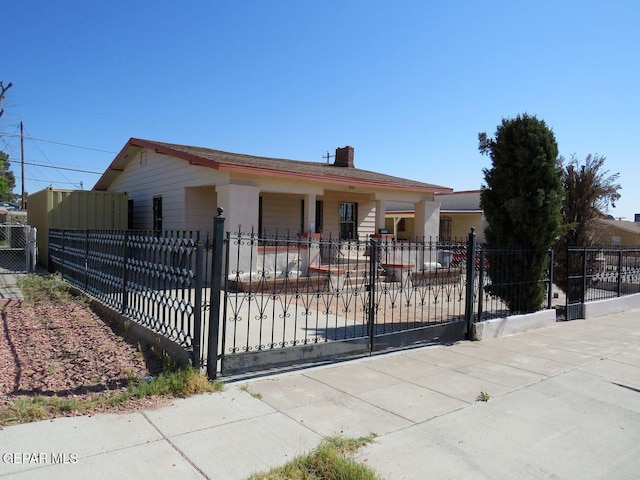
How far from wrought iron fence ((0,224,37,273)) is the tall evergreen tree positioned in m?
11.6

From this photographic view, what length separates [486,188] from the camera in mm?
9273

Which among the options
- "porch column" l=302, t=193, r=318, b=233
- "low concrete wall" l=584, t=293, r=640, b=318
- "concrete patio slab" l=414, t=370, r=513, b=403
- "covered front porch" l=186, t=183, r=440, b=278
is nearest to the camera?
"concrete patio slab" l=414, t=370, r=513, b=403

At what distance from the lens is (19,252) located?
1443 centimetres

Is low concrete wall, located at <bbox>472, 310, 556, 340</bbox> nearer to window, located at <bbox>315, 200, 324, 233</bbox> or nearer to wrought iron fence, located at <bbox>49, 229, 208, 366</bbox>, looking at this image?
wrought iron fence, located at <bbox>49, 229, 208, 366</bbox>

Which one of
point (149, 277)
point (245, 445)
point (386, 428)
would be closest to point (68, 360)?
point (149, 277)

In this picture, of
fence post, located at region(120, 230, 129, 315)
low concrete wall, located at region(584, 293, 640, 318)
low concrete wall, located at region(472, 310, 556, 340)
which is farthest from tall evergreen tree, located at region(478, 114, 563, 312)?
fence post, located at region(120, 230, 129, 315)

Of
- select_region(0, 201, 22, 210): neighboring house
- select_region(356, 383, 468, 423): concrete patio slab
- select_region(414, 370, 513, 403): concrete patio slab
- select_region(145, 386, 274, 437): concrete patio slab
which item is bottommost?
select_region(414, 370, 513, 403): concrete patio slab

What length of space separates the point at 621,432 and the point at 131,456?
4158 mm

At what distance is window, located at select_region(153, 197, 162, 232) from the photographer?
1551cm

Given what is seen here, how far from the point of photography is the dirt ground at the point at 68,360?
4.39 metres

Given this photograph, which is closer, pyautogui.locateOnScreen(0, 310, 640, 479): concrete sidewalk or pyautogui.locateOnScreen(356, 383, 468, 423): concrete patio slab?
pyautogui.locateOnScreen(0, 310, 640, 479): concrete sidewalk

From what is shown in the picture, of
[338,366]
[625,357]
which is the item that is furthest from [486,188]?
[338,366]

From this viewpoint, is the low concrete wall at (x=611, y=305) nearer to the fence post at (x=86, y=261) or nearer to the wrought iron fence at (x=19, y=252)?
the fence post at (x=86, y=261)

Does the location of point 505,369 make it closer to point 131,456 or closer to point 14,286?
point 131,456
